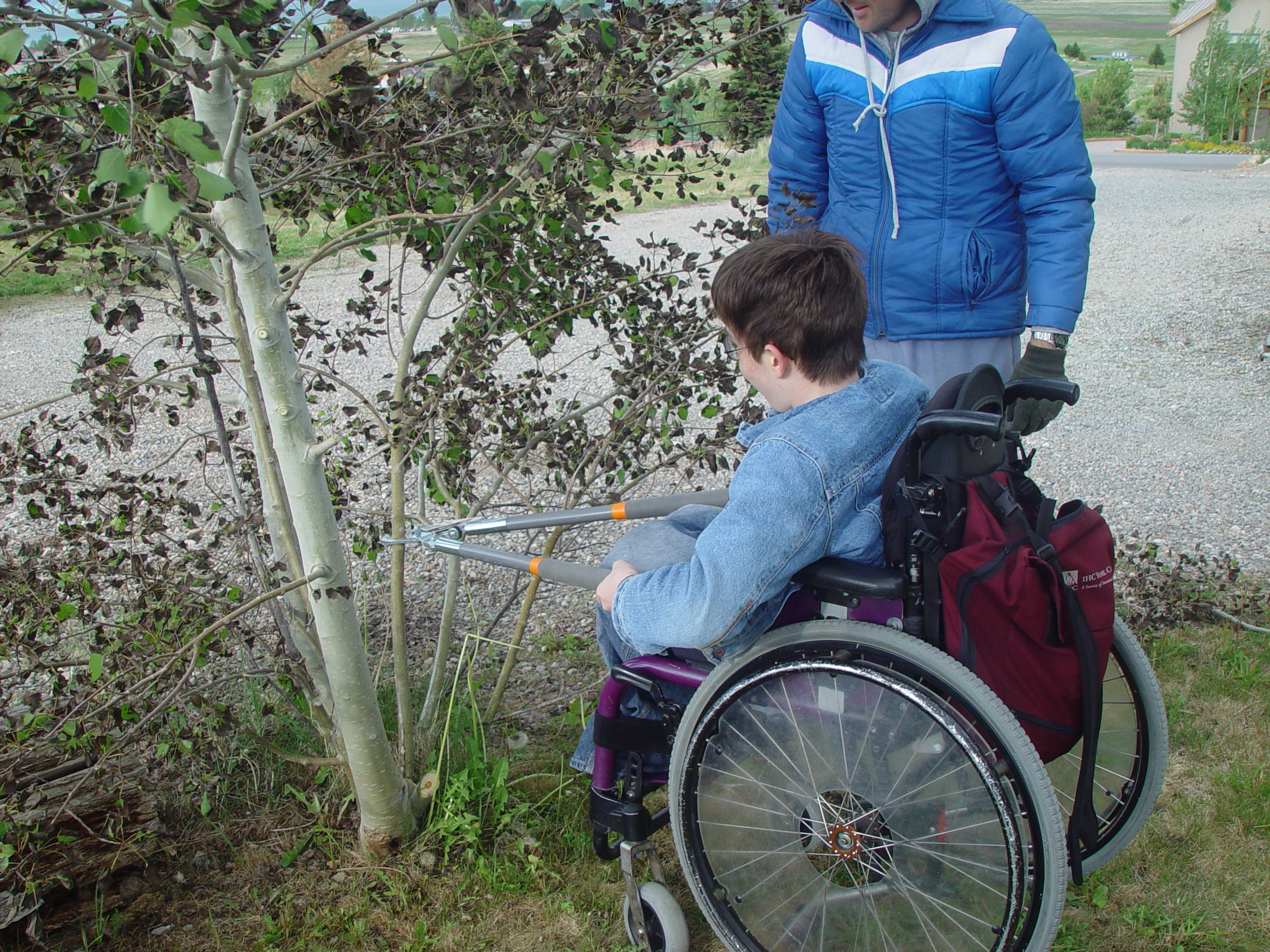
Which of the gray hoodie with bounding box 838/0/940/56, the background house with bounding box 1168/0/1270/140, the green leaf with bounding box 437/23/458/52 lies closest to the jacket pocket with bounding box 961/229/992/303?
the gray hoodie with bounding box 838/0/940/56

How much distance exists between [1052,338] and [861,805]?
1.28 metres

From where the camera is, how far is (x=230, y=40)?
1.18 m

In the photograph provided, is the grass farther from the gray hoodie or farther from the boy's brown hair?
the gray hoodie

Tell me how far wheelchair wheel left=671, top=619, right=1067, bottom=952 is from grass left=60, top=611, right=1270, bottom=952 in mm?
492

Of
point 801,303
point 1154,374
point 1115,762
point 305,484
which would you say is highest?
point 801,303

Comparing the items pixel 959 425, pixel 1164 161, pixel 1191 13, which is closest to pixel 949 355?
pixel 959 425

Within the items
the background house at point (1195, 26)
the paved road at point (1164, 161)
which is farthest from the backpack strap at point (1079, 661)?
the background house at point (1195, 26)

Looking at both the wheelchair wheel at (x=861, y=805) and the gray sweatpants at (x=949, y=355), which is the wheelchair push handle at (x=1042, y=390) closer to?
the gray sweatpants at (x=949, y=355)

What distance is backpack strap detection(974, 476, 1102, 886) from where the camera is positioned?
1692 mm

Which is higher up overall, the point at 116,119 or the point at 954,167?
the point at 116,119

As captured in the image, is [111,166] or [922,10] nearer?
[111,166]

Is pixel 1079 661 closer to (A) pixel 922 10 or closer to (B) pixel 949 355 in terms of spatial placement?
(B) pixel 949 355

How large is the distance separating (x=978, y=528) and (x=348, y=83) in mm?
1423

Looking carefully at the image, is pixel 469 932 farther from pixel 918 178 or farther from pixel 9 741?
pixel 918 178
